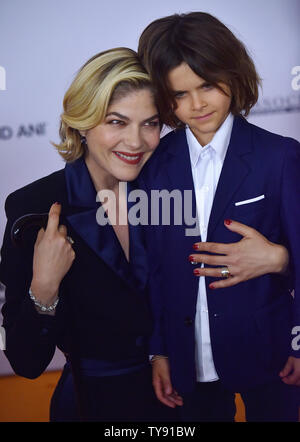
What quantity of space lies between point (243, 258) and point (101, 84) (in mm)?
528

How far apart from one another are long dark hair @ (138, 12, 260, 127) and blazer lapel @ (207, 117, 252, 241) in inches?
4.0

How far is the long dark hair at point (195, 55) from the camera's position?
1099 mm

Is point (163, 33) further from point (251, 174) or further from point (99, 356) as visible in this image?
point (99, 356)

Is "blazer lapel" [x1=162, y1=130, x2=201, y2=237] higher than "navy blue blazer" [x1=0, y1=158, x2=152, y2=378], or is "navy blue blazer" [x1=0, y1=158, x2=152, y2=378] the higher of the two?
"blazer lapel" [x1=162, y1=130, x2=201, y2=237]

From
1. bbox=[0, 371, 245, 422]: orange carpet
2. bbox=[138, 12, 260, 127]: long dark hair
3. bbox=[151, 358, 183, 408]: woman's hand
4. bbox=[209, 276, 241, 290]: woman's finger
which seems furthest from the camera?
A: bbox=[0, 371, 245, 422]: orange carpet

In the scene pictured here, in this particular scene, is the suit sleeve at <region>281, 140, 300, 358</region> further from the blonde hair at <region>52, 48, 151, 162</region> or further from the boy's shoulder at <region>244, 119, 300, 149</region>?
the blonde hair at <region>52, 48, 151, 162</region>

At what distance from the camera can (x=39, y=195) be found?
49.2 inches

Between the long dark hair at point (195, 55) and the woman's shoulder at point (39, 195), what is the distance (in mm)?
307

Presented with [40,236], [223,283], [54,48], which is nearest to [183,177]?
[223,283]

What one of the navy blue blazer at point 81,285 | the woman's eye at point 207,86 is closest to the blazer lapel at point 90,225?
the navy blue blazer at point 81,285

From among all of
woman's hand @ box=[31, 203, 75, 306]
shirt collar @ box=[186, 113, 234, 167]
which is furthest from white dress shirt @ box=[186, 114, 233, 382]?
woman's hand @ box=[31, 203, 75, 306]

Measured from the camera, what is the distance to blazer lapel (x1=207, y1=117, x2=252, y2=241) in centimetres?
117

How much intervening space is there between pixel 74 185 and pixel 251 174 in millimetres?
433
